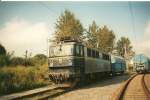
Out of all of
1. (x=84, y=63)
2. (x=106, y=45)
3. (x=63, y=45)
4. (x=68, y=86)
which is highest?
(x=106, y=45)

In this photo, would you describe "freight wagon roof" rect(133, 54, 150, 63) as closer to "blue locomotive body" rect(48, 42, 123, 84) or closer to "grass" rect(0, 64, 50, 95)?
"grass" rect(0, 64, 50, 95)

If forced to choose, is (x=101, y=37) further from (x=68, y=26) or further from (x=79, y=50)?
(x=79, y=50)

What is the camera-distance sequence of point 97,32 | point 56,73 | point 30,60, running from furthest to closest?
1. point 97,32
2. point 30,60
3. point 56,73

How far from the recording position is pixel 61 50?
18.2m

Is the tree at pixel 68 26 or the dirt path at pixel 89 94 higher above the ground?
the tree at pixel 68 26

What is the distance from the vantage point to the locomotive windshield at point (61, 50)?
17.8 m

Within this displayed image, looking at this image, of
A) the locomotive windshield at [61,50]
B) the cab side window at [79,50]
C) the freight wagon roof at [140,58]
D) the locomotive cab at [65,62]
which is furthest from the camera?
the freight wagon roof at [140,58]

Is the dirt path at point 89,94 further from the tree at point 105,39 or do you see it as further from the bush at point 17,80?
the tree at point 105,39

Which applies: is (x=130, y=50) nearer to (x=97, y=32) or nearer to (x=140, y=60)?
(x=97, y=32)

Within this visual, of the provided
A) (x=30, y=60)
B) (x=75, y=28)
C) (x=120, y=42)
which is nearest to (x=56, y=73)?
(x=30, y=60)

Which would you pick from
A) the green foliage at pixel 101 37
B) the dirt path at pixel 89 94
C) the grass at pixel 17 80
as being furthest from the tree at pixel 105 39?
the dirt path at pixel 89 94

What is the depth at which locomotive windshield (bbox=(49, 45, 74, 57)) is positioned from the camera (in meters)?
17.8

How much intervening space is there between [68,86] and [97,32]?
157 feet

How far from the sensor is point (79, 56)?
59.7 feet
